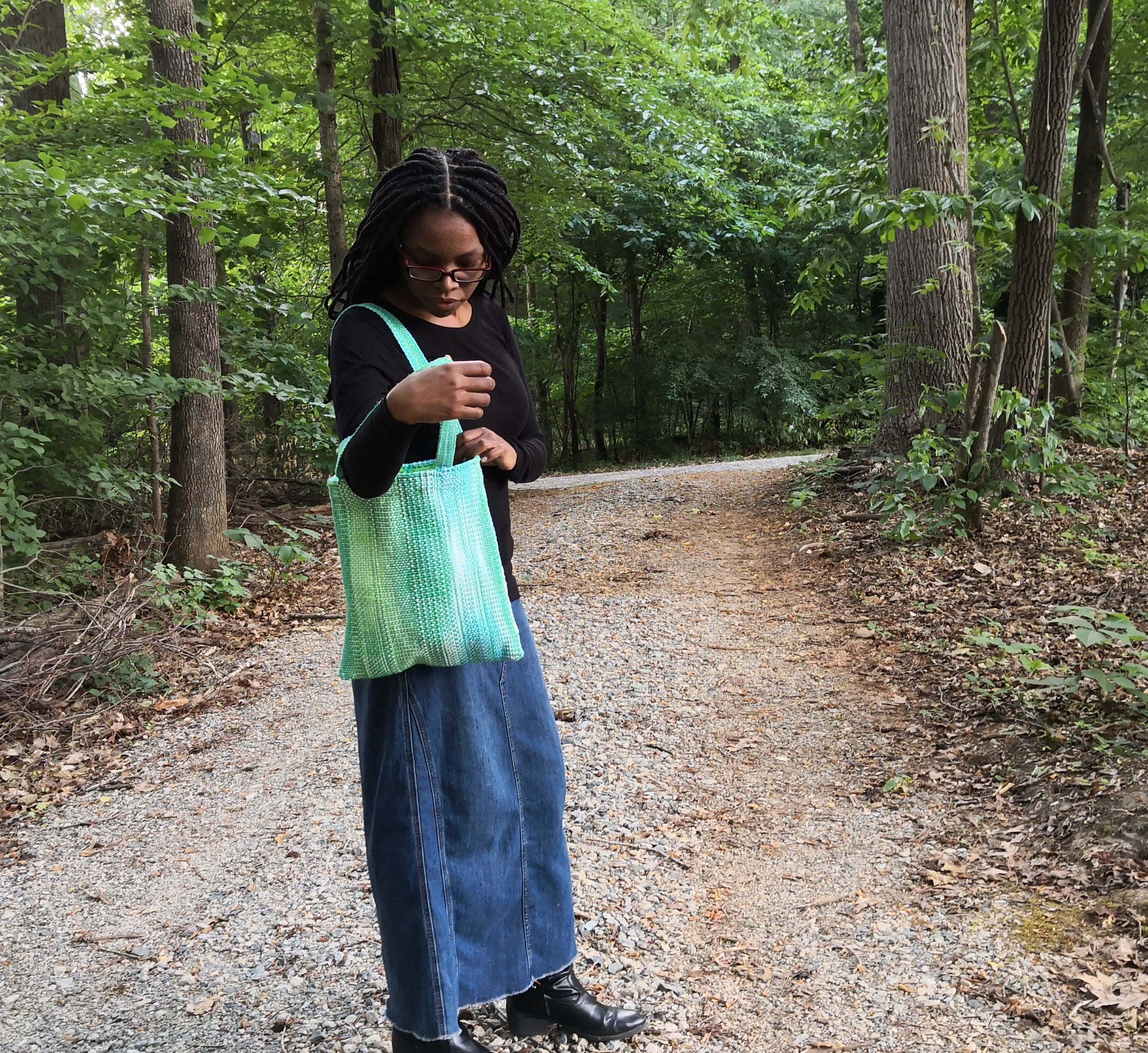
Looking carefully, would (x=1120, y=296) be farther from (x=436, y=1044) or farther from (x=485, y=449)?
(x=436, y=1044)

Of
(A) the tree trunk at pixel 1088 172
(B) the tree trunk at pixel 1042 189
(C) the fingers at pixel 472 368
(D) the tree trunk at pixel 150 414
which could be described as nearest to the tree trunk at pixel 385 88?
(D) the tree trunk at pixel 150 414

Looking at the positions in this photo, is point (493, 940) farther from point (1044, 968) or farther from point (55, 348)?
point (55, 348)

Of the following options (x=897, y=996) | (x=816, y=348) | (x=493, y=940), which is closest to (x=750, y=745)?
(x=897, y=996)

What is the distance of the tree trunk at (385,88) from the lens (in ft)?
28.3

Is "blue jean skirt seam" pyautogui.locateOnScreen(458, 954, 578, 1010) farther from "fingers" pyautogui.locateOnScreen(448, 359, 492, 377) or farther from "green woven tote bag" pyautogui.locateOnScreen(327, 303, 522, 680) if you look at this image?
"fingers" pyautogui.locateOnScreen(448, 359, 492, 377)

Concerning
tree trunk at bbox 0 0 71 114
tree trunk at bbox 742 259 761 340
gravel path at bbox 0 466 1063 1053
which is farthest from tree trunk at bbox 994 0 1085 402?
tree trunk at bbox 742 259 761 340

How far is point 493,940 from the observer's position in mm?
1926

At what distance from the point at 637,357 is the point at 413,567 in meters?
16.3

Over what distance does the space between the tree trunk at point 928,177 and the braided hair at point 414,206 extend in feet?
18.9

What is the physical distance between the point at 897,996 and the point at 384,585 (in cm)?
174

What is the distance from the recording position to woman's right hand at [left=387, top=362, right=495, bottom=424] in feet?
4.83

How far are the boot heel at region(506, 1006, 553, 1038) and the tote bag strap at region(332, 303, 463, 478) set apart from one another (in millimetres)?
1337

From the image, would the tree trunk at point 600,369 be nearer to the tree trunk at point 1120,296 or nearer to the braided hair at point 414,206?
the tree trunk at point 1120,296

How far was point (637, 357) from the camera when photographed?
17578 mm
